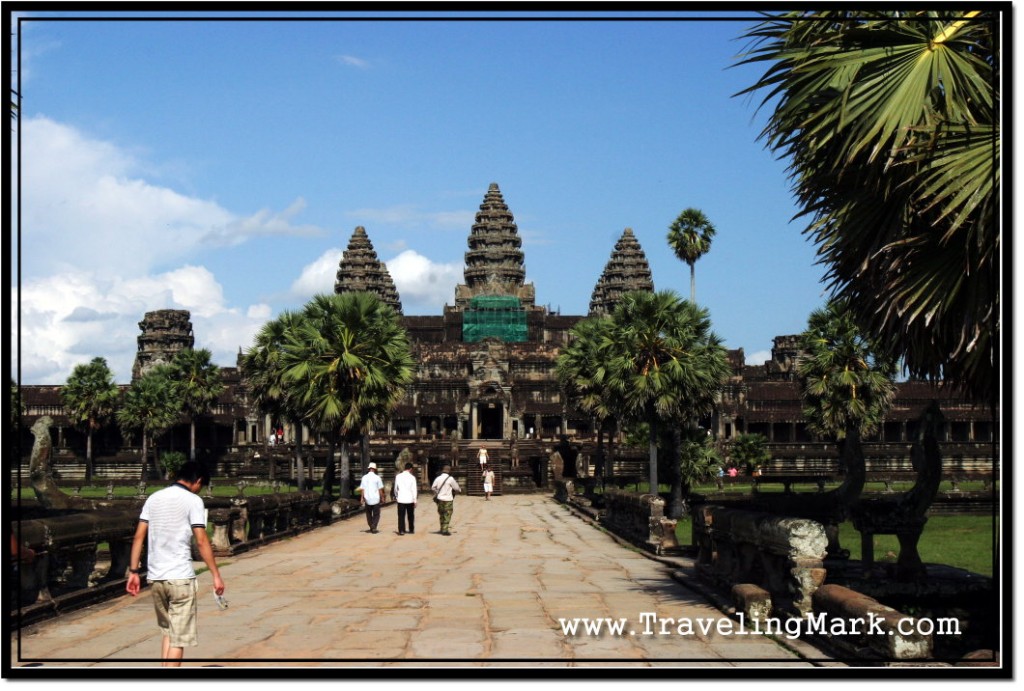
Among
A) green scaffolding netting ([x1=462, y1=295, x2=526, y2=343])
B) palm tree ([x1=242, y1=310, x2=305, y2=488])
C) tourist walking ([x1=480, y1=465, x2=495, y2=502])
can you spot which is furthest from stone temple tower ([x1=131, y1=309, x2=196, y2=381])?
tourist walking ([x1=480, y1=465, x2=495, y2=502])

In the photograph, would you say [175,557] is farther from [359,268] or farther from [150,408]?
[359,268]

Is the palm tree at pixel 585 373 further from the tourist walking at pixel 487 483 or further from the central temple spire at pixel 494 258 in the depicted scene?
the central temple spire at pixel 494 258

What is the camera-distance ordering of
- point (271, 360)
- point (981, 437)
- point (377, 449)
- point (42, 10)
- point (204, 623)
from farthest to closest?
point (981, 437), point (377, 449), point (271, 360), point (204, 623), point (42, 10)

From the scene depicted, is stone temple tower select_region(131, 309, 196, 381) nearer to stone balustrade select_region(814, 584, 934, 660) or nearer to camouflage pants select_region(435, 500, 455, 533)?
camouflage pants select_region(435, 500, 455, 533)

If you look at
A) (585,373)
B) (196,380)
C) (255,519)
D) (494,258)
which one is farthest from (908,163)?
(494,258)

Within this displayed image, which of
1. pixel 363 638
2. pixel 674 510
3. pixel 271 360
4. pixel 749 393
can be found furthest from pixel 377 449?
pixel 363 638

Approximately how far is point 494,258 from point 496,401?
38762 millimetres

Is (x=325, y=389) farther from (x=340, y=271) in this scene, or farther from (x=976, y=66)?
(x=340, y=271)

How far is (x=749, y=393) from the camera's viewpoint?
88.1 m

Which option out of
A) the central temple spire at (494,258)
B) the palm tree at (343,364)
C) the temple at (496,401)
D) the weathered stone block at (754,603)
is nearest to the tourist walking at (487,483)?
the temple at (496,401)

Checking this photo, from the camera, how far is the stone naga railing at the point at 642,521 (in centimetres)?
2052

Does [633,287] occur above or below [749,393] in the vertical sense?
above

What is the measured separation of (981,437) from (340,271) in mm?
59825

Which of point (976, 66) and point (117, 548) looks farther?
point (117, 548)
